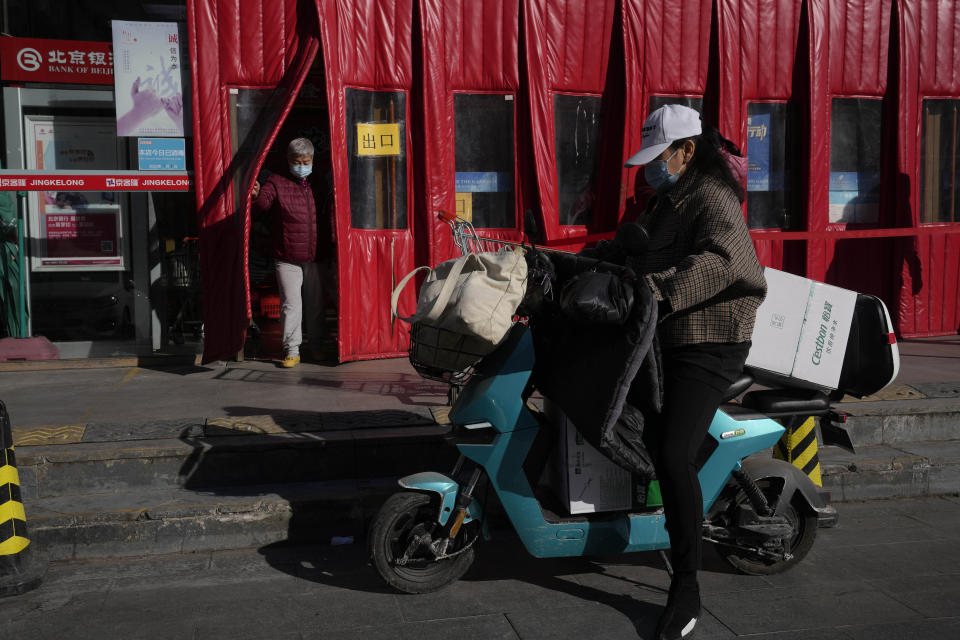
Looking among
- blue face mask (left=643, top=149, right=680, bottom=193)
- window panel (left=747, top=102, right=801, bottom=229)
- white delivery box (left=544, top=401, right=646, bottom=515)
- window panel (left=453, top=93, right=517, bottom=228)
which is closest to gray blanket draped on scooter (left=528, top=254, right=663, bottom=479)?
white delivery box (left=544, top=401, right=646, bottom=515)

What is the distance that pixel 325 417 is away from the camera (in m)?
6.08

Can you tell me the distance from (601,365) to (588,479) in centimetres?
67

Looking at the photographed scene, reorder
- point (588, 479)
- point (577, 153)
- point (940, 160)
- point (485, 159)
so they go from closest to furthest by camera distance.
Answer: point (588, 479) → point (485, 159) → point (577, 153) → point (940, 160)

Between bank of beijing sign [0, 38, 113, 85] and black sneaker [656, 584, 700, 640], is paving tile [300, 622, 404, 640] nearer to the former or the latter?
black sneaker [656, 584, 700, 640]

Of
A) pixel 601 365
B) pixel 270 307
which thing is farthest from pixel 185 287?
pixel 601 365

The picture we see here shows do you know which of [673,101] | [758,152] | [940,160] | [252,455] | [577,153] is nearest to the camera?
[252,455]

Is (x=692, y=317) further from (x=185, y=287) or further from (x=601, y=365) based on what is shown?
(x=185, y=287)

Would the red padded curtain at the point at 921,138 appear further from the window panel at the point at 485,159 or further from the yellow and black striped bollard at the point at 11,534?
the yellow and black striped bollard at the point at 11,534

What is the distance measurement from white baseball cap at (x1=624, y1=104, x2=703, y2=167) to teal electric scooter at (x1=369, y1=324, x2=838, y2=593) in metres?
0.96

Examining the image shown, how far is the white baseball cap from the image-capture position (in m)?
3.96

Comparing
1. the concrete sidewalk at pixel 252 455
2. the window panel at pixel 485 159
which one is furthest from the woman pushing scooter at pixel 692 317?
the window panel at pixel 485 159

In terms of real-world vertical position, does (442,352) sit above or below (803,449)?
above

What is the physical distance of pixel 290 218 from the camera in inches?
320

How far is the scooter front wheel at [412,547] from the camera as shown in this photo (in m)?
4.16
